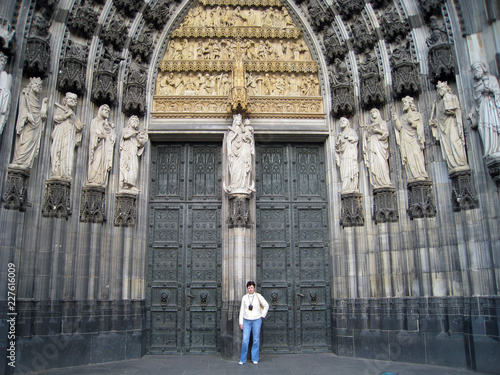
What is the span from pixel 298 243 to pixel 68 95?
6.14 m

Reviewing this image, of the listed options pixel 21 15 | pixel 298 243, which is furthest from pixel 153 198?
pixel 21 15

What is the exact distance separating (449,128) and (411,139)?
0.84 m

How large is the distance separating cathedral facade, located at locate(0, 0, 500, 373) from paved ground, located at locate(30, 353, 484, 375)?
1.22 ft

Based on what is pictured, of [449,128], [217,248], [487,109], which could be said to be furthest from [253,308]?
[487,109]

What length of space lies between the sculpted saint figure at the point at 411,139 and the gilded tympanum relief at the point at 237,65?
2.18 meters

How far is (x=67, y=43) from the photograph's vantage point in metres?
10.1

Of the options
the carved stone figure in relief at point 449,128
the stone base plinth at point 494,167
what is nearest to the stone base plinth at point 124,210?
the carved stone figure in relief at point 449,128

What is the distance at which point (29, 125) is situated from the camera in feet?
29.7

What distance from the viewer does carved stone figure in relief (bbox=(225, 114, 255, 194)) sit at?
10.5m

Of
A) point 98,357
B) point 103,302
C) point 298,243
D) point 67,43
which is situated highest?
point 67,43

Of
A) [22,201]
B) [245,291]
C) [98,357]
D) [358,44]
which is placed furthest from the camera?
[358,44]

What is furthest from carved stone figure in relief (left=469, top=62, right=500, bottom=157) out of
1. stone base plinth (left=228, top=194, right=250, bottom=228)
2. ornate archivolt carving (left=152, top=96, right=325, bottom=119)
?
stone base plinth (left=228, top=194, right=250, bottom=228)

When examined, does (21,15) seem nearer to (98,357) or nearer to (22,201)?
(22,201)

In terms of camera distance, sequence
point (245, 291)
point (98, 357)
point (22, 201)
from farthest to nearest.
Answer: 1. point (245, 291)
2. point (98, 357)
3. point (22, 201)
